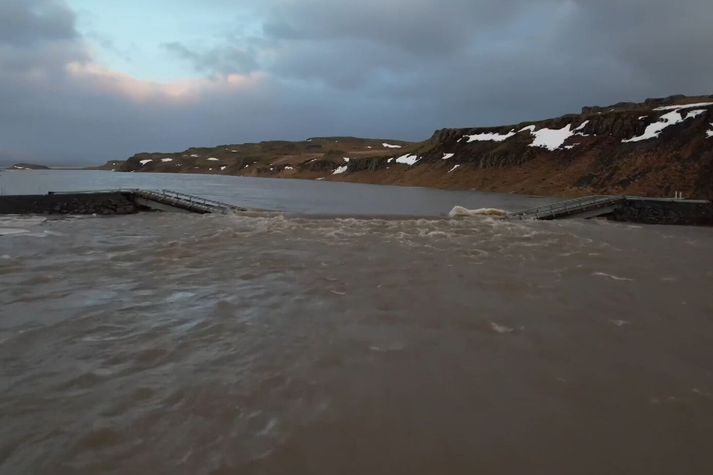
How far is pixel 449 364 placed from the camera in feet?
25.6

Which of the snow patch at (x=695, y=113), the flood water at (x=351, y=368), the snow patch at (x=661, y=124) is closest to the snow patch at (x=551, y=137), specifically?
the snow patch at (x=661, y=124)

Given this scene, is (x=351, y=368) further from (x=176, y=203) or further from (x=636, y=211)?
(x=636, y=211)

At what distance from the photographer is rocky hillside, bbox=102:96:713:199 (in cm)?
5172

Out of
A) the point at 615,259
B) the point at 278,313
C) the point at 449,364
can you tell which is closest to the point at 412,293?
the point at 278,313

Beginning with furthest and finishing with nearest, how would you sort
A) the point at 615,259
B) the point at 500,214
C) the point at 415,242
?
1. the point at 500,214
2. the point at 415,242
3. the point at 615,259

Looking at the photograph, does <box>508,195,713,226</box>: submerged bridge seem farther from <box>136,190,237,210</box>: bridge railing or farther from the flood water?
<box>136,190,237,210</box>: bridge railing

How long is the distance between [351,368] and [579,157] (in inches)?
2803

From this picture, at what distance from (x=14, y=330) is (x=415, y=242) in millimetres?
16720

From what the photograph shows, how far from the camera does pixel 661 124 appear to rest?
202ft

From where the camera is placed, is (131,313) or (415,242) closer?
(131,313)

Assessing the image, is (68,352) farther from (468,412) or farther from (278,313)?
(468,412)

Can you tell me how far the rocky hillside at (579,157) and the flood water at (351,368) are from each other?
42.7 metres

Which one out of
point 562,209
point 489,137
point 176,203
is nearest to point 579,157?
point 489,137

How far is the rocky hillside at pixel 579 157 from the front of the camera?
170 ft
